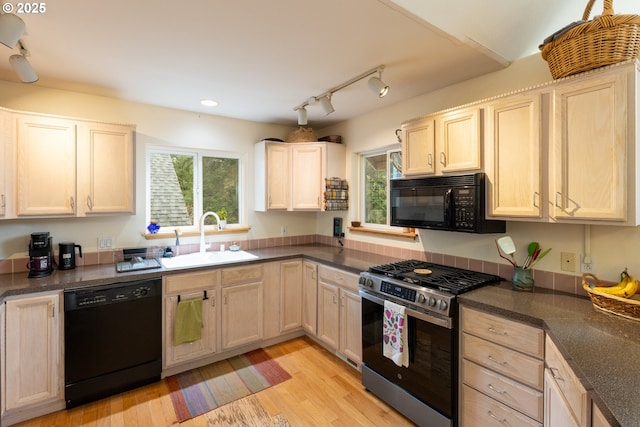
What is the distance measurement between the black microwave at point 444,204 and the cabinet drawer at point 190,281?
1.71 metres

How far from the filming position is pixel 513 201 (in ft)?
5.99

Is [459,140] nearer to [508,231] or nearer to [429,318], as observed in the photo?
[508,231]

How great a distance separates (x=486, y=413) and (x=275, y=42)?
2.49 meters

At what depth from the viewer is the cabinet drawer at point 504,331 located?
1.45 m

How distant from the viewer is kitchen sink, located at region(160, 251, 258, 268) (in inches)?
104

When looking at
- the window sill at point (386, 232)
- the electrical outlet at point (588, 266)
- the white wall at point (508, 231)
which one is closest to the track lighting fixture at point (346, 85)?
the white wall at point (508, 231)

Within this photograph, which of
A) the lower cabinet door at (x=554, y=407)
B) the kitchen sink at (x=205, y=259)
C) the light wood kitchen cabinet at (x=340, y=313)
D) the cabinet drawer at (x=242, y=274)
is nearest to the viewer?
the lower cabinet door at (x=554, y=407)

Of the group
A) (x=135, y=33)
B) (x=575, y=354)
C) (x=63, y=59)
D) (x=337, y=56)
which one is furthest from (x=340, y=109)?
(x=575, y=354)

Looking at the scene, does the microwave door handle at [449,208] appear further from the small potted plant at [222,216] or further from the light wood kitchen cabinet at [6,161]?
the light wood kitchen cabinet at [6,161]

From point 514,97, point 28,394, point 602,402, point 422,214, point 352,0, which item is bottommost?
point 28,394

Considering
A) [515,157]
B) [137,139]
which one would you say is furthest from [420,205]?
[137,139]

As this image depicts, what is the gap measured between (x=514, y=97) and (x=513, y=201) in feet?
2.08

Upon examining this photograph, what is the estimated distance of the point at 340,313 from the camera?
8.79ft

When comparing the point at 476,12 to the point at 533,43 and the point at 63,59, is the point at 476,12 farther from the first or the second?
the point at 63,59
